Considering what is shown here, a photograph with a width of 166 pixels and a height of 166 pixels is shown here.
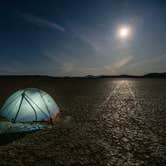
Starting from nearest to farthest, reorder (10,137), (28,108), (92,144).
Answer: (92,144)
(10,137)
(28,108)

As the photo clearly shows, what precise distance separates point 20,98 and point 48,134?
2668 millimetres

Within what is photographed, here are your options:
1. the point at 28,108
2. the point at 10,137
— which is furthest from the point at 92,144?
the point at 28,108

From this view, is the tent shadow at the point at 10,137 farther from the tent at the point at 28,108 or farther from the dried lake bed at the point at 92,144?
the tent at the point at 28,108

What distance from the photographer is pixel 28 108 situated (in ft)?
26.5

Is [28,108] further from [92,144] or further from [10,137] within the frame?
[92,144]

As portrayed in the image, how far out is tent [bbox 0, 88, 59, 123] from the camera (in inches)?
314

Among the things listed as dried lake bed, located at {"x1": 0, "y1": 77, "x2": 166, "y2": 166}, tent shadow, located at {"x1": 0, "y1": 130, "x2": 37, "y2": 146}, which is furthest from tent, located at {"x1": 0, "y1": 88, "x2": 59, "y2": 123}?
tent shadow, located at {"x1": 0, "y1": 130, "x2": 37, "y2": 146}

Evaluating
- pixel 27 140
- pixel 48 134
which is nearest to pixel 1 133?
pixel 27 140

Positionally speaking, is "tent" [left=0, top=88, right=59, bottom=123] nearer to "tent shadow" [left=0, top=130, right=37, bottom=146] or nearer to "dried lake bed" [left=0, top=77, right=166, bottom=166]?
"dried lake bed" [left=0, top=77, right=166, bottom=166]

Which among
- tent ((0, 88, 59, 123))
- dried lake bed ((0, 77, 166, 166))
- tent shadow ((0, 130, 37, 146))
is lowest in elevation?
dried lake bed ((0, 77, 166, 166))

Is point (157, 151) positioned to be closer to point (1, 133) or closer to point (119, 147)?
point (119, 147)

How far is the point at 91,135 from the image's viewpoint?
703 cm

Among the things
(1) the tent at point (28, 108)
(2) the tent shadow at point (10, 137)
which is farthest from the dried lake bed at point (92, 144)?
(1) the tent at point (28, 108)

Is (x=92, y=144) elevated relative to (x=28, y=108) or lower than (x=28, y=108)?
lower
